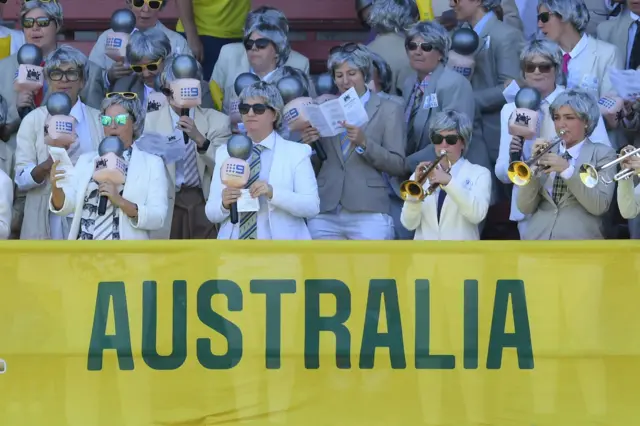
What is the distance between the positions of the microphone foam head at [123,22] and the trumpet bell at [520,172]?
2933mm

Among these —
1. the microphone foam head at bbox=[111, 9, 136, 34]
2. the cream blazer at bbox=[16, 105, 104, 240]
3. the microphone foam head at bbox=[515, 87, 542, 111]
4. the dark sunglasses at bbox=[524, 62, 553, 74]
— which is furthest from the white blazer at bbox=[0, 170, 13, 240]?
the dark sunglasses at bbox=[524, 62, 553, 74]

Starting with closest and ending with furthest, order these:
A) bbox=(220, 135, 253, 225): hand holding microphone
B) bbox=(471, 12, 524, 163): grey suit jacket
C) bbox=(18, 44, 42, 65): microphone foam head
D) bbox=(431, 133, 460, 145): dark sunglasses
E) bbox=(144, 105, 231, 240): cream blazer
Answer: bbox=(220, 135, 253, 225): hand holding microphone → bbox=(431, 133, 460, 145): dark sunglasses → bbox=(144, 105, 231, 240): cream blazer → bbox=(18, 44, 42, 65): microphone foam head → bbox=(471, 12, 524, 163): grey suit jacket

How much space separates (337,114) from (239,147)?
0.80 meters

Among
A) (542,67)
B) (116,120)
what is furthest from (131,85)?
(542,67)

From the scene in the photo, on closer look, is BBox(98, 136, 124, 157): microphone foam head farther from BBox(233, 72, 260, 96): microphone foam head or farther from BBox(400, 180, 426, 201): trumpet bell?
BBox(400, 180, 426, 201): trumpet bell

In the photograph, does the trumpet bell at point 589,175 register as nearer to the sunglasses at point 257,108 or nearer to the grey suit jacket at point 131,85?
the sunglasses at point 257,108

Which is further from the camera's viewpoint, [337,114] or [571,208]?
[337,114]

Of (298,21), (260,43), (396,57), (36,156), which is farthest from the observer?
(298,21)

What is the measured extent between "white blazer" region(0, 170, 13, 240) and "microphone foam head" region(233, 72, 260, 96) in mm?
1476

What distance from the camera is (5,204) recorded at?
8617 millimetres

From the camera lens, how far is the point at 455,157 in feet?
28.5

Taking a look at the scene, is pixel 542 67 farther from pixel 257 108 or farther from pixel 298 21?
pixel 298 21

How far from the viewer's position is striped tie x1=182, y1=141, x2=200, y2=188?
369 inches

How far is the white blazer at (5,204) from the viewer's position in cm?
858
